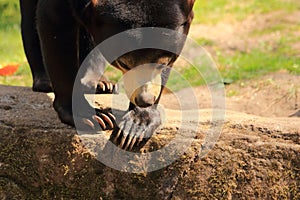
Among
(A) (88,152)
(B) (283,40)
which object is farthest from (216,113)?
(B) (283,40)

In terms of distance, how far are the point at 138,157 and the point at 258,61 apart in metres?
4.06

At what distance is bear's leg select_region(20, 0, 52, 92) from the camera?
4.44 metres

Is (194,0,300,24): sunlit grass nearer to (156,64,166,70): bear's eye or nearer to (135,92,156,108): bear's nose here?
(156,64,166,70): bear's eye

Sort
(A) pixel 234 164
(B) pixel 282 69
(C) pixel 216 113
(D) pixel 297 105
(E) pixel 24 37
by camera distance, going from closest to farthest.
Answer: (A) pixel 234 164
(C) pixel 216 113
(E) pixel 24 37
(D) pixel 297 105
(B) pixel 282 69

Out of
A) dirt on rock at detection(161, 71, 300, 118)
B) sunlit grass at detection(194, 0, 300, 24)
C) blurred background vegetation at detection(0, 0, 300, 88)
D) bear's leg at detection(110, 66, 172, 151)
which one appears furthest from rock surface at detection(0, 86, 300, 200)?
sunlit grass at detection(194, 0, 300, 24)

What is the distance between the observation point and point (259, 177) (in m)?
3.58

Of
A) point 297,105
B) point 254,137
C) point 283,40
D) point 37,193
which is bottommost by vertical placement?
point 283,40

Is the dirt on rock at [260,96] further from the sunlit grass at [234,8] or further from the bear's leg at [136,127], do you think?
the sunlit grass at [234,8]

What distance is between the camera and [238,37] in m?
8.70

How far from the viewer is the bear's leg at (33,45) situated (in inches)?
175

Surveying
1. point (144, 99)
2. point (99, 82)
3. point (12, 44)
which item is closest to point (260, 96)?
point (99, 82)

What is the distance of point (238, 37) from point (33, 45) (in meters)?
4.58

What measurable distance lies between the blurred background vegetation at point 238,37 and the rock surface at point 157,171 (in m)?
3.12

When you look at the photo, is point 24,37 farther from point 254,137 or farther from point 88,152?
point 254,137
